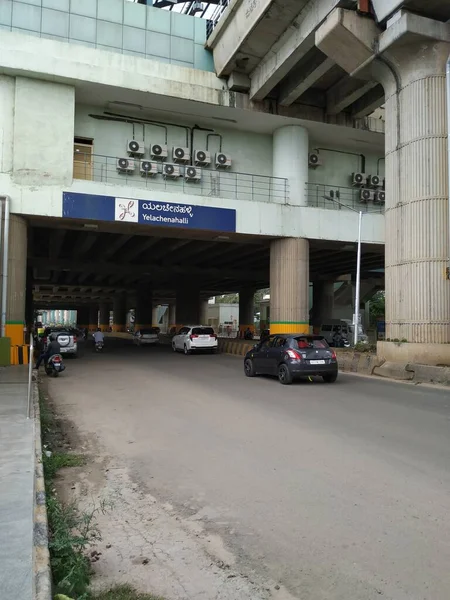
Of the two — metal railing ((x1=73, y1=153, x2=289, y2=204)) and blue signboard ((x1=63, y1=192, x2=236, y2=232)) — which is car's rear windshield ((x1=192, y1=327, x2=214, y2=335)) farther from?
blue signboard ((x1=63, y1=192, x2=236, y2=232))

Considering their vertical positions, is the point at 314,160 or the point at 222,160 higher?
the point at 314,160

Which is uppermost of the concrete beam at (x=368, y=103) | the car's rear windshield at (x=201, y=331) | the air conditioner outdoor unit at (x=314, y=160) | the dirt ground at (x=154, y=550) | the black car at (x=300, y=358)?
the concrete beam at (x=368, y=103)

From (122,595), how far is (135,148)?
22626 mm

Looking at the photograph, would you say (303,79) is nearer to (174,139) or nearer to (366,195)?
(174,139)

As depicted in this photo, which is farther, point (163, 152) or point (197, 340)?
point (197, 340)

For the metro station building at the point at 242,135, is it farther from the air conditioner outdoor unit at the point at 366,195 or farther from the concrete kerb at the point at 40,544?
the concrete kerb at the point at 40,544

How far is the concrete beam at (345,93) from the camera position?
873 inches

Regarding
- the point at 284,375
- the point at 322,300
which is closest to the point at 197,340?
the point at 284,375

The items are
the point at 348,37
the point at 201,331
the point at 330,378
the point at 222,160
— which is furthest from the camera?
the point at 201,331

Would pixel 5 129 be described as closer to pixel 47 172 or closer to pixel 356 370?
pixel 47 172

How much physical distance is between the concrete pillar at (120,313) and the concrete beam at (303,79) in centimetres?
4914

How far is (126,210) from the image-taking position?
21047mm

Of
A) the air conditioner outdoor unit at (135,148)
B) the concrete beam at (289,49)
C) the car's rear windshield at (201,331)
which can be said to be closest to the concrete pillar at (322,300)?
the car's rear windshield at (201,331)

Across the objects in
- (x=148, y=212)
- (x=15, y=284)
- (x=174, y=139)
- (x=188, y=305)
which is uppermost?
(x=174, y=139)
